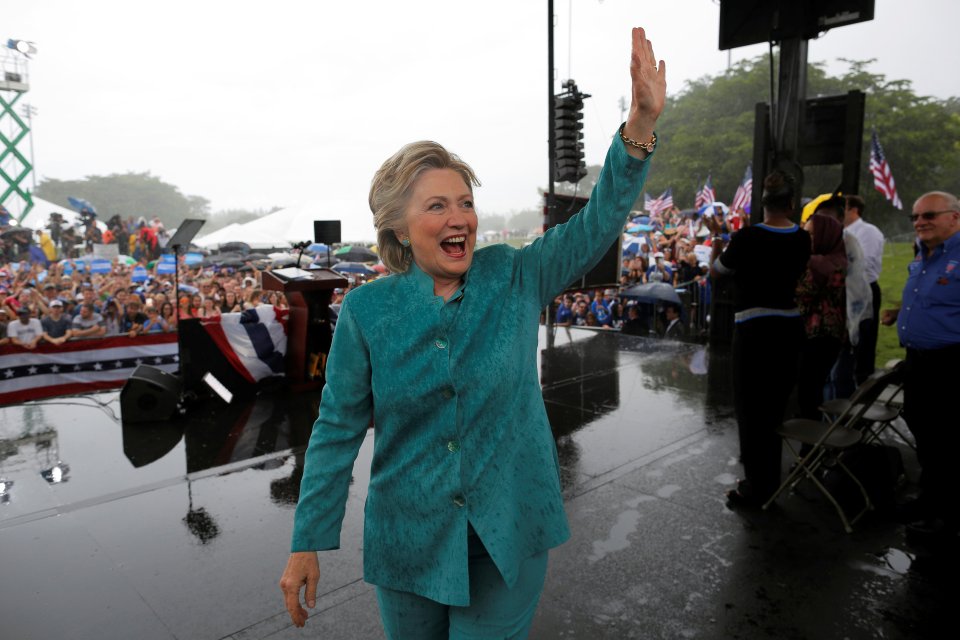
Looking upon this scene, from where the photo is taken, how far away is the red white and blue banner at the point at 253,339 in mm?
6727

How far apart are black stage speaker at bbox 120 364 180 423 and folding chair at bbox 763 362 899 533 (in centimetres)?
508

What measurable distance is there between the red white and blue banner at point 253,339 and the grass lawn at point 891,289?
8.23 m

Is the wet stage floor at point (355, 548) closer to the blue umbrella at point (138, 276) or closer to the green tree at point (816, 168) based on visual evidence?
the blue umbrella at point (138, 276)

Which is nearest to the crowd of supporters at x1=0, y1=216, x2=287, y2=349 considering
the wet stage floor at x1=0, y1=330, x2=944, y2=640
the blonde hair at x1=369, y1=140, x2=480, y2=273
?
the wet stage floor at x1=0, y1=330, x2=944, y2=640

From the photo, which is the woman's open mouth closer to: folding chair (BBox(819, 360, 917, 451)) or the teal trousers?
the teal trousers

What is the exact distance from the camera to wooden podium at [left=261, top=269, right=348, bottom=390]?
6904mm

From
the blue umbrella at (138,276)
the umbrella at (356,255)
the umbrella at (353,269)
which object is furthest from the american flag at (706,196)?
the blue umbrella at (138,276)

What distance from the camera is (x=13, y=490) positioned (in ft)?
14.2

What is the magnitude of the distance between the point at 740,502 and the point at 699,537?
0.58 m

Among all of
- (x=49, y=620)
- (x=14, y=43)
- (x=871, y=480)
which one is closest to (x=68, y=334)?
(x=49, y=620)

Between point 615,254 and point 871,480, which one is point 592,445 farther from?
point 615,254

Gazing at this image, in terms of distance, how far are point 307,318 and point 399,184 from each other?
5.67 meters

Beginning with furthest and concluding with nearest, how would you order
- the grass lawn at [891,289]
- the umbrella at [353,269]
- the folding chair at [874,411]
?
the umbrella at [353,269] < the grass lawn at [891,289] < the folding chair at [874,411]

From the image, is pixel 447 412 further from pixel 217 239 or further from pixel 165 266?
pixel 217 239
